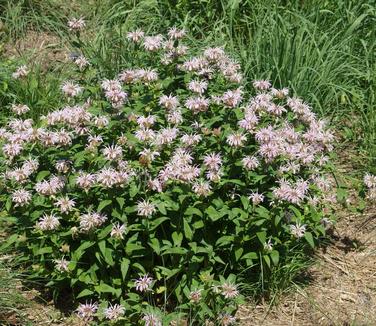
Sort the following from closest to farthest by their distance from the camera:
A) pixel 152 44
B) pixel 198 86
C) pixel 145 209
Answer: pixel 145 209 → pixel 198 86 → pixel 152 44

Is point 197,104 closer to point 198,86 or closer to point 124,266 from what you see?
point 198,86

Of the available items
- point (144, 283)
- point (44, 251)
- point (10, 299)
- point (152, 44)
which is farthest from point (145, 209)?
point (152, 44)

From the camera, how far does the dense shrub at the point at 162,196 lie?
3.59m

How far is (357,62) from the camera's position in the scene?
5.48 m

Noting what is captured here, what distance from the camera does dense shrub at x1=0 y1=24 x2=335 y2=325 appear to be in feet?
11.8

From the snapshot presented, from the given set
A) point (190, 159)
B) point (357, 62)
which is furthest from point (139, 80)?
point (357, 62)

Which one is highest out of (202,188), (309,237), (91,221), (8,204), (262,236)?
(202,188)

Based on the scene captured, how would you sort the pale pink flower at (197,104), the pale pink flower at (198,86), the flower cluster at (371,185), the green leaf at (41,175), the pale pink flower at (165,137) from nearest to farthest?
the pale pink flower at (165,137)
the green leaf at (41,175)
the pale pink flower at (197,104)
the pale pink flower at (198,86)
the flower cluster at (371,185)

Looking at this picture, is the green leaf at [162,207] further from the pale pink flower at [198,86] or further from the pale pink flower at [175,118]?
the pale pink flower at [198,86]

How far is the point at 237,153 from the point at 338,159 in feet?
5.24

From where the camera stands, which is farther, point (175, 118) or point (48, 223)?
point (175, 118)

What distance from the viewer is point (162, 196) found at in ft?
11.7

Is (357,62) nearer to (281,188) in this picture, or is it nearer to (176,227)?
(281,188)

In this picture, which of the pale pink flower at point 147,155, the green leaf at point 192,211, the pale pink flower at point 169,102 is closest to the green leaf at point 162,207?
the green leaf at point 192,211
